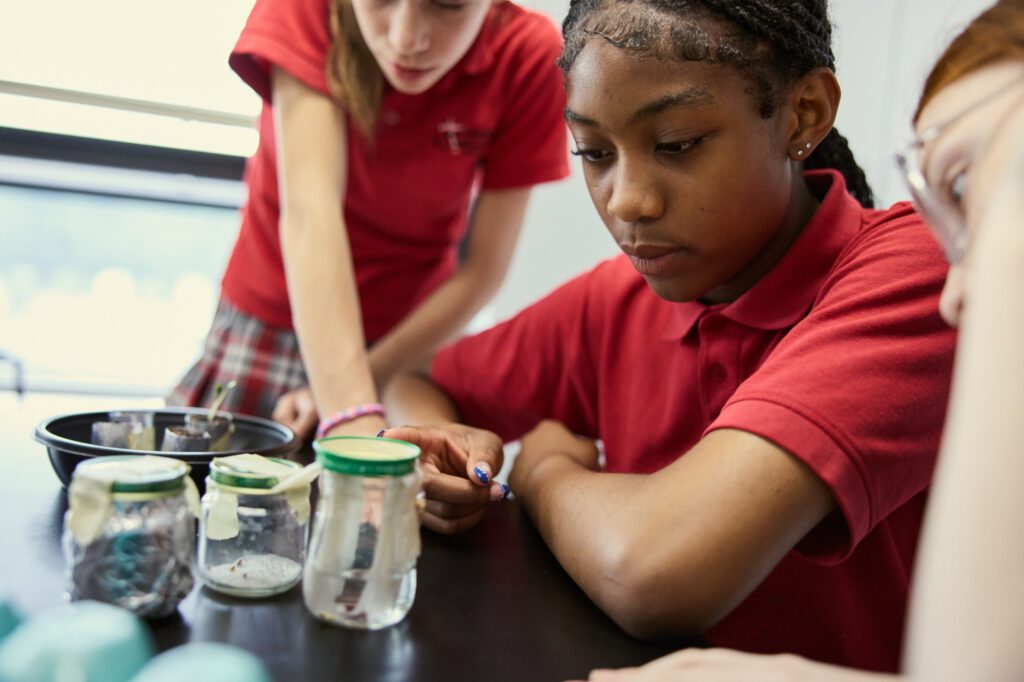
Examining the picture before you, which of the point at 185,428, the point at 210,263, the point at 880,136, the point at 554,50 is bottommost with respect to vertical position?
the point at 210,263

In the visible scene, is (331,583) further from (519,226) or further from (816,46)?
(519,226)

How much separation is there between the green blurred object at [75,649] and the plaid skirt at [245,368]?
32.7 inches

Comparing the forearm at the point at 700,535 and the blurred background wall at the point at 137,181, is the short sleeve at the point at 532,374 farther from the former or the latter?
the blurred background wall at the point at 137,181

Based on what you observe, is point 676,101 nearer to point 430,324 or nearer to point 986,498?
point 986,498

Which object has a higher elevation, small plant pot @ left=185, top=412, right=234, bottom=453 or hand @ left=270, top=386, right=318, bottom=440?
small plant pot @ left=185, top=412, right=234, bottom=453

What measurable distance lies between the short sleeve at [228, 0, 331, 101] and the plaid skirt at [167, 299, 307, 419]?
0.40 m

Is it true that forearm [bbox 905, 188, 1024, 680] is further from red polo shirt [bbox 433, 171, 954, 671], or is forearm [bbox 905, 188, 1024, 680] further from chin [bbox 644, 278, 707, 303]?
chin [bbox 644, 278, 707, 303]

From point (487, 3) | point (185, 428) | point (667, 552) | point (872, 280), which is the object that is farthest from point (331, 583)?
point (487, 3)

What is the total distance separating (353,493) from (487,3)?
32.1 inches

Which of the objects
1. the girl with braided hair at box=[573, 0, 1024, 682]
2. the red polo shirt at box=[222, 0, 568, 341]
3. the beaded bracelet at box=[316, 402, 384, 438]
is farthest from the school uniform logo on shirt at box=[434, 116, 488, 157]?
the girl with braided hair at box=[573, 0, 1024, 682]

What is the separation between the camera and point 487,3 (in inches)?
48.1

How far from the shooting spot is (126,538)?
60 centimetres

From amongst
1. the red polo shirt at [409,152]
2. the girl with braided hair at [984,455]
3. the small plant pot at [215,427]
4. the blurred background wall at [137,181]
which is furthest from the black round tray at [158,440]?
the blurred background wall at [137,181]

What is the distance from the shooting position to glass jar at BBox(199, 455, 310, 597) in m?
0.67
